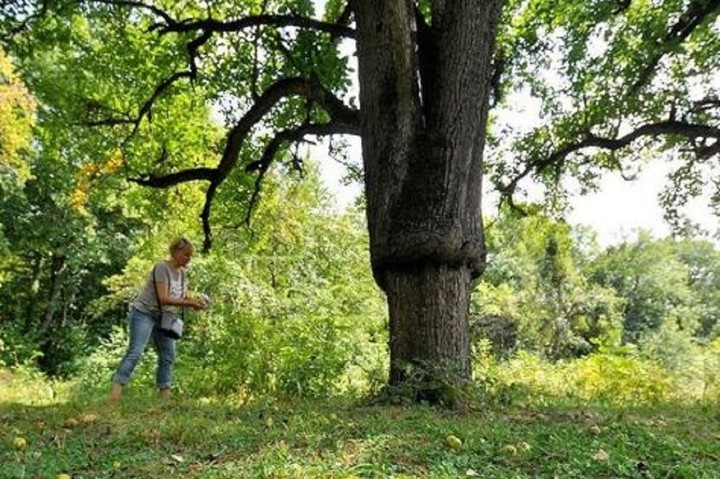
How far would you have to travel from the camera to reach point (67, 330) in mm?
22797

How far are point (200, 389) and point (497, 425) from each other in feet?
16.1

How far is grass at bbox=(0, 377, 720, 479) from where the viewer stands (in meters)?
2.33

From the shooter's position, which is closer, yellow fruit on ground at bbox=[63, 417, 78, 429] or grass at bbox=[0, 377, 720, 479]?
grass at bbox=[0, 377, 720, 479]

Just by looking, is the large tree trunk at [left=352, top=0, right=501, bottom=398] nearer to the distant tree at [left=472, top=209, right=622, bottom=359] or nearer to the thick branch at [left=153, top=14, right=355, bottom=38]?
the thick branch at [left=153, top=14, right=355, bottom=38]

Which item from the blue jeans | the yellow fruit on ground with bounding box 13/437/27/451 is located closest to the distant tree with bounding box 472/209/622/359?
the blue jeans

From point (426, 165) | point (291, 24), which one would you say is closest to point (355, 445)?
point (426, 165)

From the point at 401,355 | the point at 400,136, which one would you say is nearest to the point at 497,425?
the point at 401,355

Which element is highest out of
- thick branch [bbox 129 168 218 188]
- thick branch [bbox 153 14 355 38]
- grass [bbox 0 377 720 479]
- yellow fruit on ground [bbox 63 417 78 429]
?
thick branch [bbox 153 14 355 38]

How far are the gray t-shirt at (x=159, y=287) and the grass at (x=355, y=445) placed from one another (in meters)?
1.97

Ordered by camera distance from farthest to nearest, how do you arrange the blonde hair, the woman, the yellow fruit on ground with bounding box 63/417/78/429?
the blonde hair, the woman, the yellow fruit on ground with bounding box 63/417/78/429

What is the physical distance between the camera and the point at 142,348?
5.75m

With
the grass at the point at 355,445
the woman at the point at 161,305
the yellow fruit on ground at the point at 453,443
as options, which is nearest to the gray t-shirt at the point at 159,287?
the woman at the point at 161,305

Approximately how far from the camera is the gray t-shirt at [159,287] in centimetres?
588

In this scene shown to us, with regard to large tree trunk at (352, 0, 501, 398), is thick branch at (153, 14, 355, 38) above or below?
above
